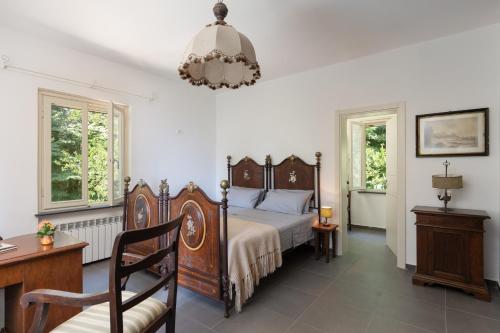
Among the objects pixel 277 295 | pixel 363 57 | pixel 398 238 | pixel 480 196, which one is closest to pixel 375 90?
pixel 363 57

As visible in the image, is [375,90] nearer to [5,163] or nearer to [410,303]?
[410,303]

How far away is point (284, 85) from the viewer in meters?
4.33

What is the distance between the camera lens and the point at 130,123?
3836 mm

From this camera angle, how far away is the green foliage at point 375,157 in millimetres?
5289

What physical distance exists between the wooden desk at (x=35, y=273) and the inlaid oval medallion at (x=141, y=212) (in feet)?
3.25

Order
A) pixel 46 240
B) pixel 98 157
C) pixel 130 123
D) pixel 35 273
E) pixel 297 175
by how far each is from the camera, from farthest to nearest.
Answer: pixel 297 175
pixel 130 123
pixel 98 157
pixel 46 240
pixel 35 273

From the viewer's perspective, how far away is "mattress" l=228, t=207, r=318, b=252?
10.0ft

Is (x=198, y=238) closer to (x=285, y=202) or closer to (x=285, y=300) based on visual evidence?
(x=285, y=300)

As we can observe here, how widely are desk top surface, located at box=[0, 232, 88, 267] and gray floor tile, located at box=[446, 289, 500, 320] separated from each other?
10.7 ft

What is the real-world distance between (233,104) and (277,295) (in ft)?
11.6

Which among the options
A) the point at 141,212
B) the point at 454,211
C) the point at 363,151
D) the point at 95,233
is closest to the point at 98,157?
the point at 95,233

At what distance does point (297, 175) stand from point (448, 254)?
210cm

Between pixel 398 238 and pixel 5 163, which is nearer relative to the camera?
pixel 5 163

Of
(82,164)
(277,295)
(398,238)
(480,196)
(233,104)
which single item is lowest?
(277,295)
